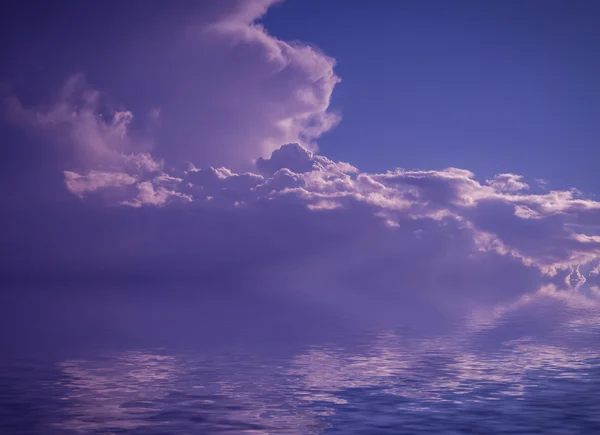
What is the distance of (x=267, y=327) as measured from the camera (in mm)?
86938

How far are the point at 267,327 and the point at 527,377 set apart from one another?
172 ft

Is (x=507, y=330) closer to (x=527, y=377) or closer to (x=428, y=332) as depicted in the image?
(x=428, y=332)

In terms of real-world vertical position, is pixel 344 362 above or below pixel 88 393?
above

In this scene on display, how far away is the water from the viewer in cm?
2767

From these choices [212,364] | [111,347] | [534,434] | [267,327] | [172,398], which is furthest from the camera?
[267,327]

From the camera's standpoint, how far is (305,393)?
35.4m

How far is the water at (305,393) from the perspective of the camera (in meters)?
27.7

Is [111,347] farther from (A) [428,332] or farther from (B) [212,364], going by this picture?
(A) [428,332]

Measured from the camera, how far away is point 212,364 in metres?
47.3

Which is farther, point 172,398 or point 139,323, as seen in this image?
point 139,323

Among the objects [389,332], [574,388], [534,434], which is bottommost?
[534,434]

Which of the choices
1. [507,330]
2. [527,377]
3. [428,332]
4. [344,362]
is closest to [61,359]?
[344,362]

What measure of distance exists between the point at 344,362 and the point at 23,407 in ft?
88.9

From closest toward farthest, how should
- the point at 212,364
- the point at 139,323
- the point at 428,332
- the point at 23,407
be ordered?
the point at 23,407, the point at 212,364, the point at 428,332, the point at 139,323
